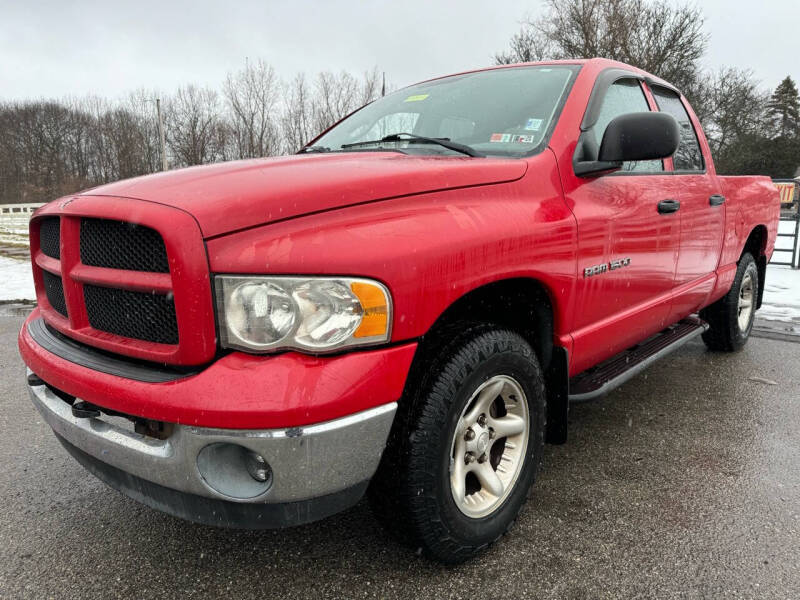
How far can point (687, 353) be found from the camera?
Result: 4.65 meters

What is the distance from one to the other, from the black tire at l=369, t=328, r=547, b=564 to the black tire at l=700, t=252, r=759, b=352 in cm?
301

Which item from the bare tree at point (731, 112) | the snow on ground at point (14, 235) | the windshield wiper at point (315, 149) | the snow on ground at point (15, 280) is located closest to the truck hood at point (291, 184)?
the windshield wiper at point (315, 149)

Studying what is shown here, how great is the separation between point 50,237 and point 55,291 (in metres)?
0.19

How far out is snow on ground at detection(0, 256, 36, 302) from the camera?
717 centimetres

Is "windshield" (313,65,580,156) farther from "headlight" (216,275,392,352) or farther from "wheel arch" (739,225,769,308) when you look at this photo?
"wheel arch" (739,225,769,308)

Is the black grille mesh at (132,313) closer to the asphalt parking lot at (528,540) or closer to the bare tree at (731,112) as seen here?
the asphalt parking lot at (528,540)

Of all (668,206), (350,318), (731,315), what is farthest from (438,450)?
(731,315)

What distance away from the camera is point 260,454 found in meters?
1.49

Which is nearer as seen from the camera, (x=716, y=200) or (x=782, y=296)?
(x=716, y=200)

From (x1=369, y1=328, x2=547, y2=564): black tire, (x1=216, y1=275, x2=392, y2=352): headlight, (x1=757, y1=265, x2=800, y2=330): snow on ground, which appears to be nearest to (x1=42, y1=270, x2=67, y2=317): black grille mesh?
(x1=216, y1=275, x2=392, y2=352): headlight

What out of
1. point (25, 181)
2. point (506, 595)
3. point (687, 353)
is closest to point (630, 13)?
point (687, 353)

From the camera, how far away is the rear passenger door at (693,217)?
3.10 metres

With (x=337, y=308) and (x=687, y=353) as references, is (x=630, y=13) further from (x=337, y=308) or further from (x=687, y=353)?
(x=337, y=308)

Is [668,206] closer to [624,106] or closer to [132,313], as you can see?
[624,106]
